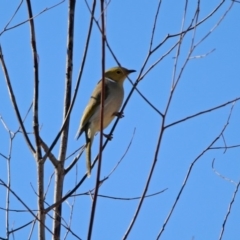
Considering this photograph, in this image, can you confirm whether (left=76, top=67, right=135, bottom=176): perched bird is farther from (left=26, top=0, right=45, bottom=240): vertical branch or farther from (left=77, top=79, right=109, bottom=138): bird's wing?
(left=26, top=0, right=45, bottom=240): vertical branch

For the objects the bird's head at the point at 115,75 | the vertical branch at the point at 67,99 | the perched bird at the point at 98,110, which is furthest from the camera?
the bird's head at the point at 115,75

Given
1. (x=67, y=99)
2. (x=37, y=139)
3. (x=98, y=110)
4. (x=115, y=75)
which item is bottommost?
(x=37, y=139)

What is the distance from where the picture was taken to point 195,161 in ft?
10.7

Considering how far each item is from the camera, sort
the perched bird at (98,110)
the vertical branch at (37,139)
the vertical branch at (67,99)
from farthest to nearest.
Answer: the perched bird at (98,110), the vertical branch at (67,99), the vertical branch at (37,139)

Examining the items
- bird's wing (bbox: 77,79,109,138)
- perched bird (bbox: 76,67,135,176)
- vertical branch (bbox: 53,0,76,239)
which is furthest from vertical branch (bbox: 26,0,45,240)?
bird's wing (bbox: 77,79,109,138)

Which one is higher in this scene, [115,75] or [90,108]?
[115,75]

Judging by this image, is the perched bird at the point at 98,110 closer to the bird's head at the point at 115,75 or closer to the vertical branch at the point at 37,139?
the bird's head at the point at 115,75

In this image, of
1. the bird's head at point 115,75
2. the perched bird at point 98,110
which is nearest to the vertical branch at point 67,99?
the perched bird at point 98,110

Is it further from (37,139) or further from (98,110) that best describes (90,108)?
(37,139)

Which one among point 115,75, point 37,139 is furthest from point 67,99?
point 115,75

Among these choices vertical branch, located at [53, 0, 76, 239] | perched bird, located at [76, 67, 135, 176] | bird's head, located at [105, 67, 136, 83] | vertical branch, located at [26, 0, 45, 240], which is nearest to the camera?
vertical branch, located at [26, 0, 45, 240]

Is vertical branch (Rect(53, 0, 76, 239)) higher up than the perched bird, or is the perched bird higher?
the perched bird

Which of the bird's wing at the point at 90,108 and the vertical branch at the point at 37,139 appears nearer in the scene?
the vertical branch at the point at 37,139

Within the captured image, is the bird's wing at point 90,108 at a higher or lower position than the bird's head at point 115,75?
lower
